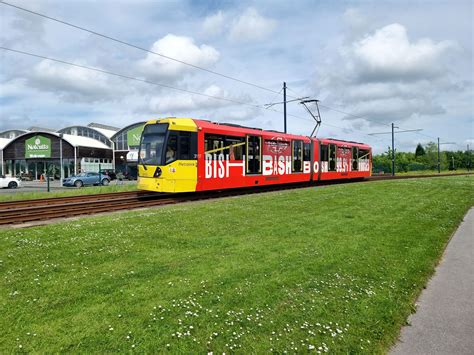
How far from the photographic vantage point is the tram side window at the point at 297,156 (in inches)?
844

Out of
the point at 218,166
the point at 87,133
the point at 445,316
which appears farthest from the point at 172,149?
the point at 87,133

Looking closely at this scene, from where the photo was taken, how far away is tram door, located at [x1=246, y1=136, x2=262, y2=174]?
17797 millimetres

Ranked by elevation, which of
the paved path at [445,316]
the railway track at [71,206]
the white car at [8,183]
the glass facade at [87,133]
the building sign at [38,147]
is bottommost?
the paved path at [445,316]

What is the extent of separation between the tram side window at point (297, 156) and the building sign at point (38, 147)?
148ft

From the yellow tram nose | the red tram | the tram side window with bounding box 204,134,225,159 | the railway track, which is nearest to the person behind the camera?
the railway track

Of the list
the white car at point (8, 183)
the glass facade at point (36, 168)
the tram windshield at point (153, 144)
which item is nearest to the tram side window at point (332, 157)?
the tram windshield at point (153, 144)

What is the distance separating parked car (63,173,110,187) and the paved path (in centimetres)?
3183

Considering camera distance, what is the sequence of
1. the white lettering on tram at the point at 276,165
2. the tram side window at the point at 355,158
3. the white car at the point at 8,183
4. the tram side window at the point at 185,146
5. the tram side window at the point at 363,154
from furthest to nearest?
the white car at the point at 8,183, the tram side window at the point at 363,154, the tram side window at the point at 355,158, the white lettering on tram at the point at 276,165, the tram side window at the point at 185,146

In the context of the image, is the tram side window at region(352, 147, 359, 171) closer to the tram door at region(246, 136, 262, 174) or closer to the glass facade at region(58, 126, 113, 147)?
the tram door at region(246, 136, 262, 174)

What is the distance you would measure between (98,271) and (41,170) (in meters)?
56.7

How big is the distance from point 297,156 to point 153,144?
10.2 metres

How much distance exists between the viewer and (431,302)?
4727 millimetres

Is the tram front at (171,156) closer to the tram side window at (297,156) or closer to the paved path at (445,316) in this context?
the tram side window at (297,156)

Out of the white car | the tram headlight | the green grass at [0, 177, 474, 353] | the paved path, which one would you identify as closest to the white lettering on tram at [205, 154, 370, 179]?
the tram headlight
